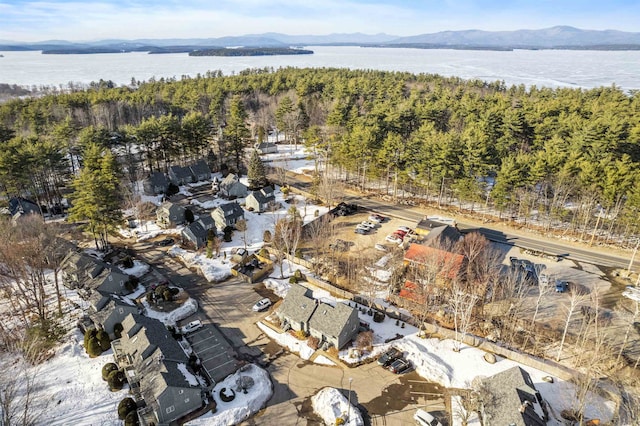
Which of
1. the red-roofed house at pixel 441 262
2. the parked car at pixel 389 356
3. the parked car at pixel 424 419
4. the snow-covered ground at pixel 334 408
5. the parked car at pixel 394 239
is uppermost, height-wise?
the red-roofed house at pixel 441 262

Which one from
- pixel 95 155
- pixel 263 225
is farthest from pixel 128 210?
pixel 263 225

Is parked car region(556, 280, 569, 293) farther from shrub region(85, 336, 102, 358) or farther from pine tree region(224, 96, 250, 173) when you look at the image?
pine tree region(224, 96, 250, 173)

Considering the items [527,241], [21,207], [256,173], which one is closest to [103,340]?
[21,207]

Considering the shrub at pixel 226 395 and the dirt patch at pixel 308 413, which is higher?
the shrub at pixel 226 395

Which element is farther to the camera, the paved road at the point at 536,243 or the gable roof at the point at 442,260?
the paved road at the point at 536,243

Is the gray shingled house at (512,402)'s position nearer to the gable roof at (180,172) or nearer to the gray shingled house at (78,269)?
the gray shingled house at (78,269)

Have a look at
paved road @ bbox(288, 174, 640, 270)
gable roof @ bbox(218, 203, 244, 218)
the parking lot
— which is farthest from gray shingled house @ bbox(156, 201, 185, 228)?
paved road @ bbox(288, 174, 640, 270)

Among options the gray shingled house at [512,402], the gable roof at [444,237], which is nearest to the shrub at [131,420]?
the gray shingled house at [512,402]

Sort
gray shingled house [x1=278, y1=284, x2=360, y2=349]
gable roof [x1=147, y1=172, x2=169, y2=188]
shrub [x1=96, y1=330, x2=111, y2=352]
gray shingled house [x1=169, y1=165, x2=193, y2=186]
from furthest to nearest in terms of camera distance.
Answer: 1. gray shingled house [x1=169, y1=165, x2=193, y2=186]
2. gable roof [x1=147, y1=172, x2=169, y2=188]
3. gray shingled house [x1=278, y1=284, x2=360, y2=349]
4. shrub [x1=96, y1=330, x2=111, y2=352]
